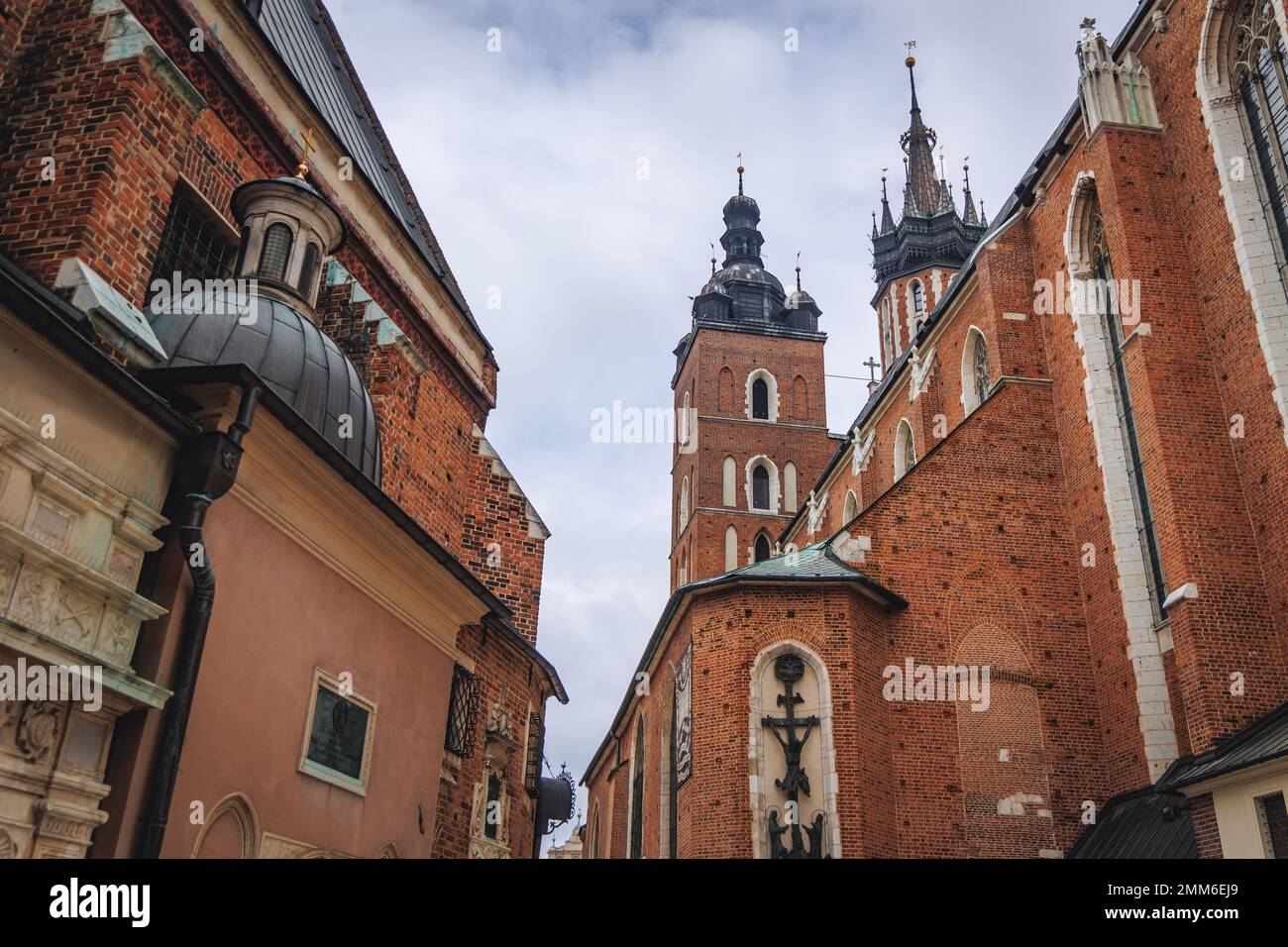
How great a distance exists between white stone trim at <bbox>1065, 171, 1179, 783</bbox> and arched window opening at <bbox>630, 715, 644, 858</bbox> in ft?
34.2

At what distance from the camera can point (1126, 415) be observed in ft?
47.3

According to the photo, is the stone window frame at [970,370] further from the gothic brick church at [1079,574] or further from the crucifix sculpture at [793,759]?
the crucifix sculpture at [793,759]

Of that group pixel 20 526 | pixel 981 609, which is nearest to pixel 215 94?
pixel 20 526

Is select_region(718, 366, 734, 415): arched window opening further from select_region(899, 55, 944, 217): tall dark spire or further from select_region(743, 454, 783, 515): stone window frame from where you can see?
select_region(899, 55, 944, 217): tall dark spire

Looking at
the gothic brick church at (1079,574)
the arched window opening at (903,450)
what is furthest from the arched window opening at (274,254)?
the arched window opening at (903,450)

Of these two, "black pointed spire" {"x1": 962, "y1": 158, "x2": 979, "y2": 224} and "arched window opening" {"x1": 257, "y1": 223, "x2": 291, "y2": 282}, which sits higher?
"black pointed spire" {"x1": 962, "y1": 158, "x2": 979, "y2": 224}

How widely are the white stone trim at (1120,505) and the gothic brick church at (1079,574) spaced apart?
36 millimetres

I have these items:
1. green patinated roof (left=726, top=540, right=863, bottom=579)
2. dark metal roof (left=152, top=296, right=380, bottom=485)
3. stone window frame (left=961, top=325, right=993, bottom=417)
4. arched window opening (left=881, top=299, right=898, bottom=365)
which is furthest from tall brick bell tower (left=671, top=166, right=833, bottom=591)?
dark metal roof (left=152, top=296, right=380, bottom=485)

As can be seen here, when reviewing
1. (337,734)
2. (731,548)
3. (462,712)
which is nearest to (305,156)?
(462,712)

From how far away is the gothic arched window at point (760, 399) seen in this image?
3638 centimetres

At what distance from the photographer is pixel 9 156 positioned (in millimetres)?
7043

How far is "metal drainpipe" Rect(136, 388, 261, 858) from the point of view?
17.6 feet

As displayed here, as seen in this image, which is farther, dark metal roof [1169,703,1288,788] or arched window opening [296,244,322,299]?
arched window opening [296,244,322,299]
